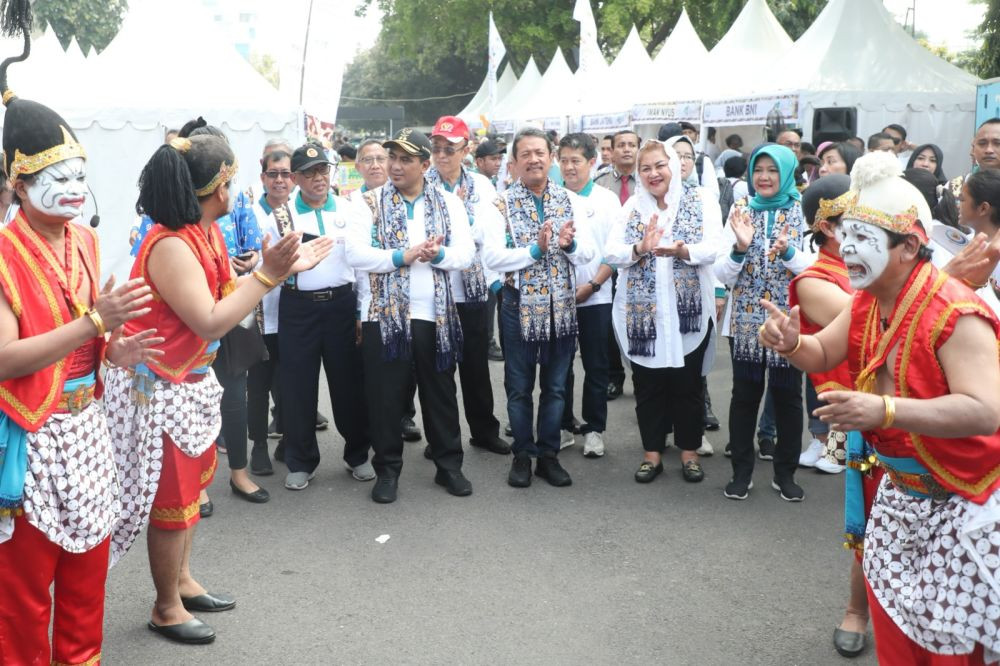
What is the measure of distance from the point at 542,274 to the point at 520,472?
1197 millimetres

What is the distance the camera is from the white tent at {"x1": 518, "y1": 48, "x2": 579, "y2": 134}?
74.7ft

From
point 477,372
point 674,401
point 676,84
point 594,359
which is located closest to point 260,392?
point 477,372

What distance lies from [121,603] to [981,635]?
340cm

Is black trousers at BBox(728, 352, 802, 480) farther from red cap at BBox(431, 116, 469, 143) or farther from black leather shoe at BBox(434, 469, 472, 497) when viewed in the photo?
red cap at BBox(431, 116, 469, 143)

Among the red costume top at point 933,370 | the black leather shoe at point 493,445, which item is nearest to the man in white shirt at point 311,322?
the black leather shoe at point 493,445

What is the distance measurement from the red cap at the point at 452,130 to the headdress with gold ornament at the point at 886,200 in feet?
12.8

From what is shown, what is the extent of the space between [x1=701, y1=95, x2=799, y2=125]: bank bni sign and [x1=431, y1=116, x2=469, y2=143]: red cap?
8.36 metres

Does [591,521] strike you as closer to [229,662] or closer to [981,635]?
[229,662]

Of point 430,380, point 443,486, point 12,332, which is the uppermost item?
point 12,332

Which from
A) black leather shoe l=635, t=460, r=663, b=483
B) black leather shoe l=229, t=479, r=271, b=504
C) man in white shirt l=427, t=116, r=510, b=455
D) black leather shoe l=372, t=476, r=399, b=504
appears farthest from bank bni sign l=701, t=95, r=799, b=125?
black leather shoe l=229, t=479, r=271, b=504

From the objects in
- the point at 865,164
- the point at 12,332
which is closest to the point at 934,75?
the point at 865,164

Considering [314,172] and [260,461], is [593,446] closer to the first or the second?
[260,461]

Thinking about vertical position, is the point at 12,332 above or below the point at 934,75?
below

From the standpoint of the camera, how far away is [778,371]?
5.16m
